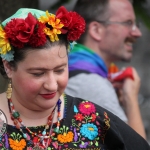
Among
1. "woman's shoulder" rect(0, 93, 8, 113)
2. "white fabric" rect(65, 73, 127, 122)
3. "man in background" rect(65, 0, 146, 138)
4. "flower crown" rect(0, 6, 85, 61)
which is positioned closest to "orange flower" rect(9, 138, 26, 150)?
"woman's shoulder" rect(0, 93, 8, 113)

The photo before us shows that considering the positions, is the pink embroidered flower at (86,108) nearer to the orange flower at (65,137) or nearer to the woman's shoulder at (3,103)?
the orange flower at (65,137)

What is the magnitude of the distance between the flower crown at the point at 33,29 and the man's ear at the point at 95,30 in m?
1.68

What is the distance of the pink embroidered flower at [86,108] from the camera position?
335cm

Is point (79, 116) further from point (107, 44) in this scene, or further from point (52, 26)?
point (107, 44)

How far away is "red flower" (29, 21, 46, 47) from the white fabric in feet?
4.47

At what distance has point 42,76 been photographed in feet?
10.1

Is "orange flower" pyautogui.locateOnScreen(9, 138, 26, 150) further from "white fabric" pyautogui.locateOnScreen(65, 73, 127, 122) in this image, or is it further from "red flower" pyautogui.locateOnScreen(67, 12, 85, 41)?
"white fabric" pyautogui.locateOnScreen(65, 73, 127, 122)

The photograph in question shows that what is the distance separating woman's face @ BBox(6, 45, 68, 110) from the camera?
9.95 feet

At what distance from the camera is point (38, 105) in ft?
10.3

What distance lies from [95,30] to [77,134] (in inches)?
71.4

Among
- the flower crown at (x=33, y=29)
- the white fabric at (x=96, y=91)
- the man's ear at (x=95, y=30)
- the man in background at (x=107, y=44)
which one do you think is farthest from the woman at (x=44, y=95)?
the man's ear at (x=95, y=30)

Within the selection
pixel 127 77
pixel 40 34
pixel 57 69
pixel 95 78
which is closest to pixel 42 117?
pixel 57 69

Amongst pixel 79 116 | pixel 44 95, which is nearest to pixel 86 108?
pixel 79 116

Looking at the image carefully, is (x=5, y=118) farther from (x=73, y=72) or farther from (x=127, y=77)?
(x=127, y=77)
